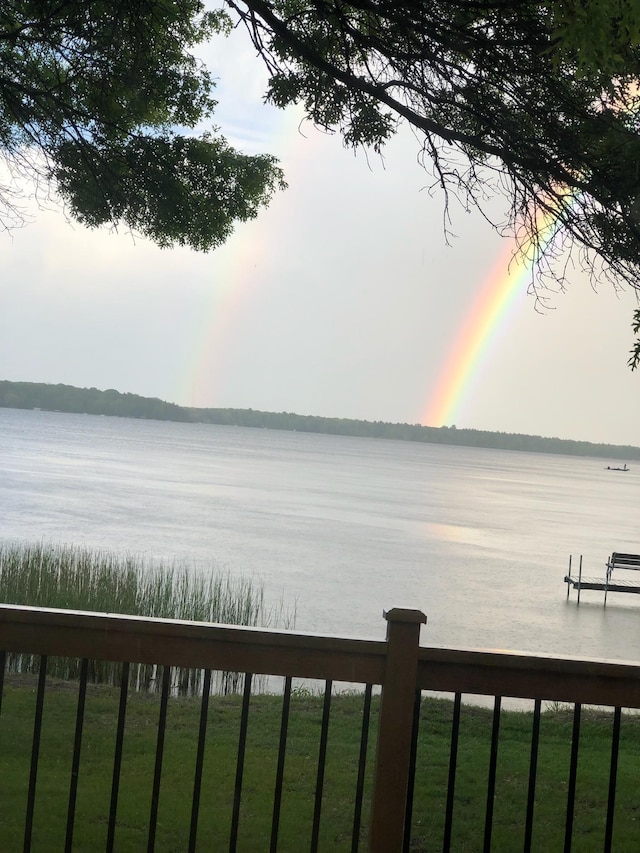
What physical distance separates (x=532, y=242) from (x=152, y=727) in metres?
4.66

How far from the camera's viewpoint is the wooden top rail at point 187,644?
2.48m

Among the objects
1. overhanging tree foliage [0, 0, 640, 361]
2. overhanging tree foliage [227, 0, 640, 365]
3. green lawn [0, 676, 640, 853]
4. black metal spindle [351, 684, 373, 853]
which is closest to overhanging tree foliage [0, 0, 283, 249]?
overhanging tree foliage [0, 0, 640, 361]

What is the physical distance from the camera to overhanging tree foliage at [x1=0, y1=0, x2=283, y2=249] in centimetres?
632

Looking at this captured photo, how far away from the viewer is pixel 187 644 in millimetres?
2496

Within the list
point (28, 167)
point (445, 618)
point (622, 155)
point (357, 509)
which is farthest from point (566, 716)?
point (357, 509)

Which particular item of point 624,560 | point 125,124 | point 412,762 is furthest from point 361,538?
point 412,762

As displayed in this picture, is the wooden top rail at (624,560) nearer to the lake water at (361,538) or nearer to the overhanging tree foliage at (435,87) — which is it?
the lake water at (361,538)

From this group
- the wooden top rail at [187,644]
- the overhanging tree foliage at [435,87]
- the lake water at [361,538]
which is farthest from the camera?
the lake water at [361,538]

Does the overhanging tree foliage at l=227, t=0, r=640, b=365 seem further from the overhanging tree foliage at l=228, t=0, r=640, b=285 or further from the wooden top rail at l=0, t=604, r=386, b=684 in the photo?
the wooden top rail at l=0, t=604, r=386, b=684

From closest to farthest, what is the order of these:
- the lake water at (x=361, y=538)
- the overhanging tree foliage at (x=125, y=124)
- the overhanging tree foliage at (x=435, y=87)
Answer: the overhanging tree foliage at (x=435, y=87), the overhanging tree foliage at (x=125, y=124), the lake water at (x=361, y=538)

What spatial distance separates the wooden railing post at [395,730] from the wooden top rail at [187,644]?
48mm

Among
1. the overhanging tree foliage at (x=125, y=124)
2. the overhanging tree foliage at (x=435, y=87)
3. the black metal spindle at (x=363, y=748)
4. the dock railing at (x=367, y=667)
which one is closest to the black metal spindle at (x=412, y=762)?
the dock railing at (x=367, y=667)

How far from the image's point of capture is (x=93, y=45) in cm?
610

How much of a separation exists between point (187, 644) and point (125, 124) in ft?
18.1
